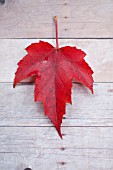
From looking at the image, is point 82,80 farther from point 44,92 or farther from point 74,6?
point 74,6

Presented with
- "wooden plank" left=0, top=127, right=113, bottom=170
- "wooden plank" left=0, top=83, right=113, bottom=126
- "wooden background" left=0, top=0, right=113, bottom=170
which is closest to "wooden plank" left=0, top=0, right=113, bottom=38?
"wooden background" left=0, top=0, right=113, bottom=170

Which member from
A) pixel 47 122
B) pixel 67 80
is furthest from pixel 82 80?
pixel 47 122

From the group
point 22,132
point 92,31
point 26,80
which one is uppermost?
point 92,31

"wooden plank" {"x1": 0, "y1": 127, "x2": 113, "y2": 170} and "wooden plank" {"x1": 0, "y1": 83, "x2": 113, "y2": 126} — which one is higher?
"wooden plank" {"x1": 0, "y1": 83, "x2": 113, "y2": 126}

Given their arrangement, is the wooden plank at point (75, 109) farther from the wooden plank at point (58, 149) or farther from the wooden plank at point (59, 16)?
the wooden plank at point (59, 16)

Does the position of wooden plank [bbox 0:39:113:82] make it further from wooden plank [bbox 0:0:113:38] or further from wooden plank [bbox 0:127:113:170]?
wooden plank [bbox 0:127:113:170]

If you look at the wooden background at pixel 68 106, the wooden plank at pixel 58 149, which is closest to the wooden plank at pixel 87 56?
the wooden background at pixel 68 106
